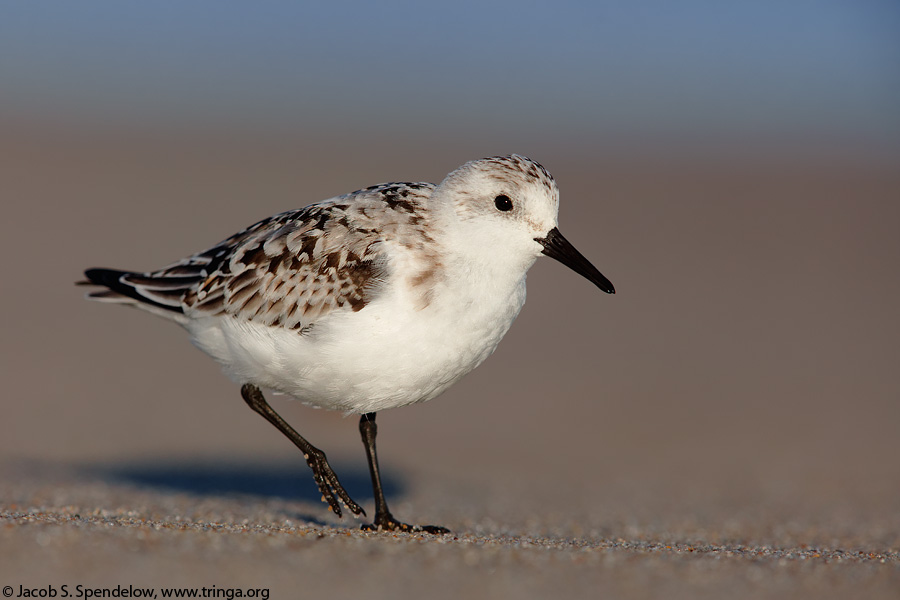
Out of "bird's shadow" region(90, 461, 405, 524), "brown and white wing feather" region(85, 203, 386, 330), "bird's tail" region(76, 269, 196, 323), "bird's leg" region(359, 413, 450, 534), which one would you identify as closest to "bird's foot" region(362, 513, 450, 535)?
"bird's leg" region(359, 413, 450, 534)

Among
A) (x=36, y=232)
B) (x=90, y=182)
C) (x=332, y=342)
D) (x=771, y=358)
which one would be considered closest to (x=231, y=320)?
(x=332, y=342)

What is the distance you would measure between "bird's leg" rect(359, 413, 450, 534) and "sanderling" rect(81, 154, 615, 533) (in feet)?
0.04

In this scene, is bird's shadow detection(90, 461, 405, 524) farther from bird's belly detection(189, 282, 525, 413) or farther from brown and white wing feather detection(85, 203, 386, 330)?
bird's belly detection(189, 282, 525, 413)

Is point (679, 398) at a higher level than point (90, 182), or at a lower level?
lower

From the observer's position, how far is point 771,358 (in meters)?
13.6

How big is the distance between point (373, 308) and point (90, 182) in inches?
627

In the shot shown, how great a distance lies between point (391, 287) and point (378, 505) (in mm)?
1487

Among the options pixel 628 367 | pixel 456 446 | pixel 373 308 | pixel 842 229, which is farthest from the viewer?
pixel 842 229

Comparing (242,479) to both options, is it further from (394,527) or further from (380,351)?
(380,351)

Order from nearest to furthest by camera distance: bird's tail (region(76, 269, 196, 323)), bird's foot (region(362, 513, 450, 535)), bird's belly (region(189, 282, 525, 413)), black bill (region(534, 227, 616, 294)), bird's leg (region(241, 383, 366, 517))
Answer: bird's belly (region(189, 282, 525, 413)) < black bill (region(534, 227, 616, 294)) < bird's foot (region(362, 513, 450, 535)) < bird's leg (region(241, 383, 366, 517)) < bird's tail (region(76, 269, 196, 323))

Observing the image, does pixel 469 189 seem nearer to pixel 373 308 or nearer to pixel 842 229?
pixel 373 308

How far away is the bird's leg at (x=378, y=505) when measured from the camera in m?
6.05

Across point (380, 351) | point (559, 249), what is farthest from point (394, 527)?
point (559, 249)

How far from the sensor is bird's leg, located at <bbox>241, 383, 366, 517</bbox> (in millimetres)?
6164
